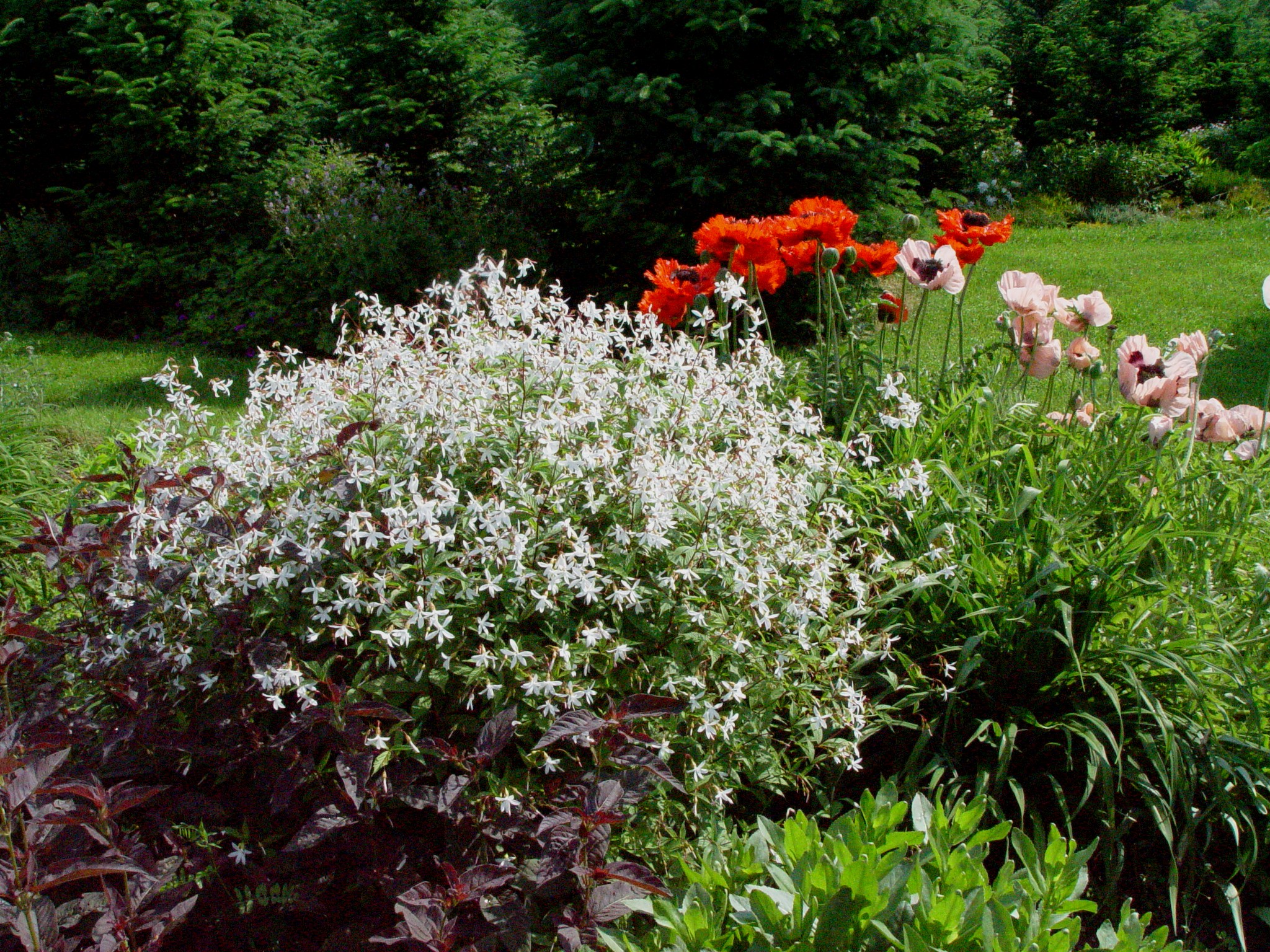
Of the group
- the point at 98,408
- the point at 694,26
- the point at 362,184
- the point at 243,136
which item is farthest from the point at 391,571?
the point at 243,136

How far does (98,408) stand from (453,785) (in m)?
5.12

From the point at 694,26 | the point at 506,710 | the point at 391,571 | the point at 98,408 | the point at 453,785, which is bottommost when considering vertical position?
the point at 98,408

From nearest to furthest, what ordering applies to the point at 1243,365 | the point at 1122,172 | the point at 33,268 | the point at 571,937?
the point at 571,937 → the point at 1243,365 → the point at 33,268 → the point at 1122,172

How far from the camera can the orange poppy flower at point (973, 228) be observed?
127 inches

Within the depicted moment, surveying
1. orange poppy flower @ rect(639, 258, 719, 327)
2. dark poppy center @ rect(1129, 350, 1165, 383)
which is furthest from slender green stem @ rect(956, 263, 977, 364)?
orange poppy flower @ rect(639, 258, 719, 327)

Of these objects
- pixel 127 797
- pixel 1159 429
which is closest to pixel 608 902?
pixel 127 797

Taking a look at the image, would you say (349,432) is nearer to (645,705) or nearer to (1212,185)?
(645,705)

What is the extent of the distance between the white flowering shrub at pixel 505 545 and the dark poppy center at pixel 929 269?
0.91 m

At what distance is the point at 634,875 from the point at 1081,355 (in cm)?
225

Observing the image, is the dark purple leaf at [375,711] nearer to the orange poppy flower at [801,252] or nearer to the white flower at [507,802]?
the white flower at [507,802]

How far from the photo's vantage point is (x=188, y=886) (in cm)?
182

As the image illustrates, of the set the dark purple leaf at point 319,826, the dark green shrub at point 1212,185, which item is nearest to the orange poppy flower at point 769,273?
the dark purple leaf at point 319,826

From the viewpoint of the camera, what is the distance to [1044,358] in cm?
305

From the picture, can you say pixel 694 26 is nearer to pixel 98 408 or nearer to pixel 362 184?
pixel 362 184
